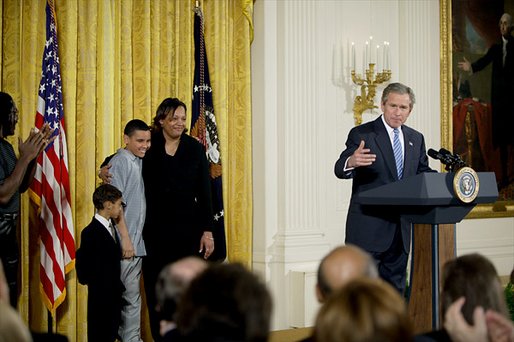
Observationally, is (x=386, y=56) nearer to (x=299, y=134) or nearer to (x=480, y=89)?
(x=299, y=134)

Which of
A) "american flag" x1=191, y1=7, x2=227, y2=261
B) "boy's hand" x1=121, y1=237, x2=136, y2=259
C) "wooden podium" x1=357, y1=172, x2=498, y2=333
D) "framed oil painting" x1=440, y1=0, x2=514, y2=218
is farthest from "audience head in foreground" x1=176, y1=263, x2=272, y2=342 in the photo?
"framed oil painting" x1=440, y1=0, x2=514, y2=218

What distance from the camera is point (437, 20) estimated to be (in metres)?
9.07

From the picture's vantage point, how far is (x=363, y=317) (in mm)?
1849

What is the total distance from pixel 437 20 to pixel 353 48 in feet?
4.75

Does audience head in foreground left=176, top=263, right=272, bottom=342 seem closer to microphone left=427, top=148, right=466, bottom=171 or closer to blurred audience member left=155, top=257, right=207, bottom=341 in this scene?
blurred audience member left=155, top=257, right=207, bottom=341

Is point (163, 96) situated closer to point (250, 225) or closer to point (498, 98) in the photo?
point (250, 225)

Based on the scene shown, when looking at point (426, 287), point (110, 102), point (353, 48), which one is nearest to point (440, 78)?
point (353, 48)

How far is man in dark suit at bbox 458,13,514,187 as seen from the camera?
383 inches

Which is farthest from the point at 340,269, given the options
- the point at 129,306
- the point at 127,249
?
the point at 129,306

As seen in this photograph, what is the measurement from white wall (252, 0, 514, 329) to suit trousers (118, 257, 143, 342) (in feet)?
6.49

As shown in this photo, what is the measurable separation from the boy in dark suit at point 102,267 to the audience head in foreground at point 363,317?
3.71 m

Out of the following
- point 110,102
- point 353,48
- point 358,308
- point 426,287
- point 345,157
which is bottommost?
point 426,287

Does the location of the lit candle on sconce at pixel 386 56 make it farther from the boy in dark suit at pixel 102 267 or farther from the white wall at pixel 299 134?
the boy in dark suit at pixel 102 267

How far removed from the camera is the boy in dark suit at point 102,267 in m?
5.45
